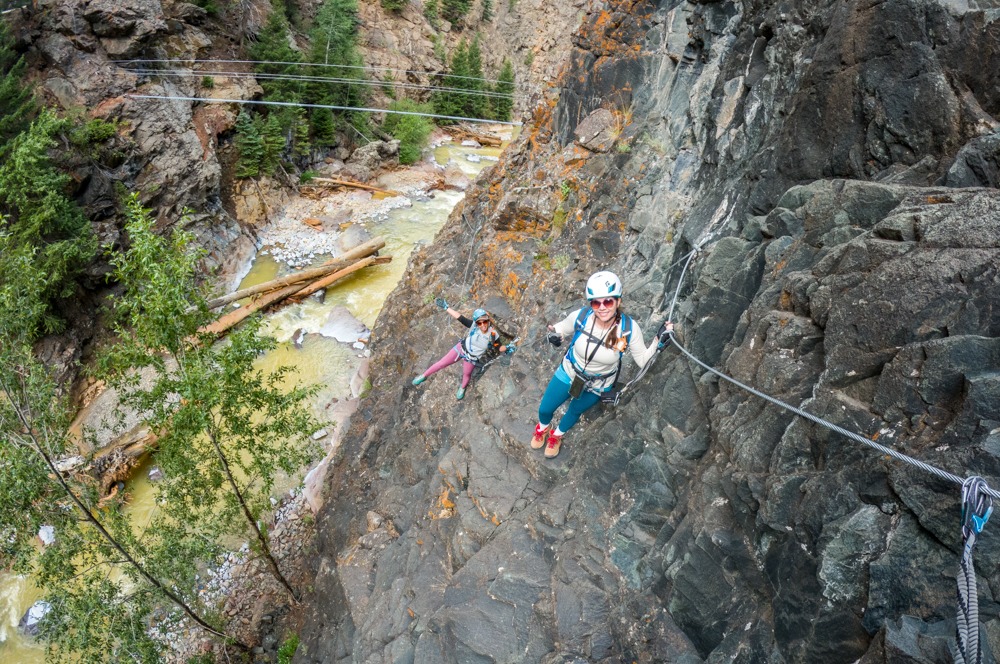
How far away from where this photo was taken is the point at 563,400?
6.14 metres

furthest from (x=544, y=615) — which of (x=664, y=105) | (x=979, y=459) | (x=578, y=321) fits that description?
(x=664, y=105)

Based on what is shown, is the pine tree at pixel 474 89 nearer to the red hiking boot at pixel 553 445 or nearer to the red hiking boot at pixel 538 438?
the red hiking boot at pixel 538 438

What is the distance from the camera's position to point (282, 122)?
A: 83.5 feet

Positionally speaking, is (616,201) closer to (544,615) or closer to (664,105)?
(664,105)

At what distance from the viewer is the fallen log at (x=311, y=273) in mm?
18406

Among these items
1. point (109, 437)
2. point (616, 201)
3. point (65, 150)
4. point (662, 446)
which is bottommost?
point (109, 437)

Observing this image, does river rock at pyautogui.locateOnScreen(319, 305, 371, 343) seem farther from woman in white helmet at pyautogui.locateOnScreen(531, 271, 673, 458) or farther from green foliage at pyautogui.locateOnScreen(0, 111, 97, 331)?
woman in white helmet at pyautogui.locateOnScreen(531, 271, 673, 458)

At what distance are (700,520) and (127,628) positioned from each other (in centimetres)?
802

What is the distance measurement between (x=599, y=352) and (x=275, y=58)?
86.4ft

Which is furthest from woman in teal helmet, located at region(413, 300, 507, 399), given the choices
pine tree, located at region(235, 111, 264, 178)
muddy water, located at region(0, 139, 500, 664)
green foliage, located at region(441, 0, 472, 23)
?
green foliage, located at region(441, 0, 472, 23)

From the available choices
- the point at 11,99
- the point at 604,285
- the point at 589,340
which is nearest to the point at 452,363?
the point at 589,340

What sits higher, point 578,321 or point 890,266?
point 890,266

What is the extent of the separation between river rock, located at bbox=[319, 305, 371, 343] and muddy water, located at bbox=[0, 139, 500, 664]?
0.20 metres

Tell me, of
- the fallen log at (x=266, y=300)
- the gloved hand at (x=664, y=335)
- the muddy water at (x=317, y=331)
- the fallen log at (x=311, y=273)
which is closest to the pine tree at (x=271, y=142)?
the muddy water at (x=317, y=331)
